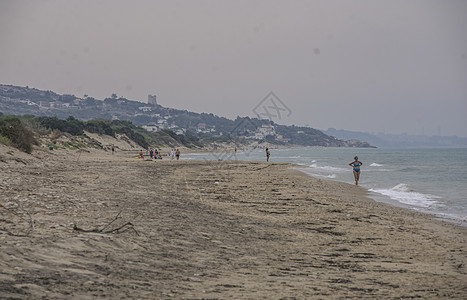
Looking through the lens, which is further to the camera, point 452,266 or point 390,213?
point 390,213

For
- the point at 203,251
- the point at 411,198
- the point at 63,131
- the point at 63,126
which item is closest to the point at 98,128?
the point at 63,126

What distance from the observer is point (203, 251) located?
5.55 m

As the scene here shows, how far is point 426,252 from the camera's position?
6.64 metres

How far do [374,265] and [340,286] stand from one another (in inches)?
53.8

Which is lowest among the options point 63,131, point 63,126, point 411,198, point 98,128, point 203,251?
point 411,198

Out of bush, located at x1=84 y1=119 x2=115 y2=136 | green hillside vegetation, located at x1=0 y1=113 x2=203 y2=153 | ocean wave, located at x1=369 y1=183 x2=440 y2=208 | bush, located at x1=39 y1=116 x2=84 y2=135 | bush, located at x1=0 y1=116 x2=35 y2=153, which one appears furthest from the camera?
bush, located at x1=84 y1=119 x2=115 y2=136

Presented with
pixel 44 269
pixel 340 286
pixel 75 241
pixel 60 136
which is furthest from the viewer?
pixel 60 136

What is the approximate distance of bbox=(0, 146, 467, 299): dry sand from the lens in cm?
391

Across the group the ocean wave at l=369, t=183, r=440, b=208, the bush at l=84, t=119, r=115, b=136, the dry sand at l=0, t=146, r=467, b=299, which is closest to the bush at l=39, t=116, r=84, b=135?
the bush at l=84, t=119, r=115, b=136

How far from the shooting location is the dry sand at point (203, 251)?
391cm

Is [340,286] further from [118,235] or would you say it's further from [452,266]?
[118,235]

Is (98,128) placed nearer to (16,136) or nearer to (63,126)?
(63,126)

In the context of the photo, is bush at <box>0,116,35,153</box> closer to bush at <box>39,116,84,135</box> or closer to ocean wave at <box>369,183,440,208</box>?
ocean wave at <box>369,183,440,208</box>

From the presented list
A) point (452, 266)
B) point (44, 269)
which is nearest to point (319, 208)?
point (452, 266)
